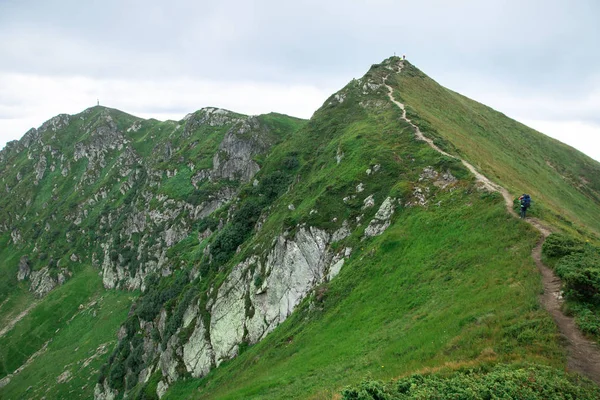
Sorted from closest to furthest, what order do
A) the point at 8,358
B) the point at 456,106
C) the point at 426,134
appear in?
the point at 426,134 → the point at 456,106 → the point at 8,358

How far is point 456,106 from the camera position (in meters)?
89.4

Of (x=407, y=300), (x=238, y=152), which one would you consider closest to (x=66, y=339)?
(x=238, y=152)

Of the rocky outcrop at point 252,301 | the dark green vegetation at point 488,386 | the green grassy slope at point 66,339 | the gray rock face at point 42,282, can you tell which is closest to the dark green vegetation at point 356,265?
the dark green vegetation at point 488,386

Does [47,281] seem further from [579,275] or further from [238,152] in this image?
[579,275]

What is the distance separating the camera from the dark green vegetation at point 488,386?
38.3 ft

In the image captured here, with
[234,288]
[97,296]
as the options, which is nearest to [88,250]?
[97,296]

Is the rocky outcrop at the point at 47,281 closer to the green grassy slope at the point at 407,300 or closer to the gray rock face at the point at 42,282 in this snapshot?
the gray rock face at the point at 42,282

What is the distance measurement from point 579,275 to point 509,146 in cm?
7679

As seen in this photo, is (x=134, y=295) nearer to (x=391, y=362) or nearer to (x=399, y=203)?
(x=399, y=203)

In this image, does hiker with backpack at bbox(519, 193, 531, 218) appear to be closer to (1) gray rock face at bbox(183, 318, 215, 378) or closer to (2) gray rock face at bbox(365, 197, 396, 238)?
(2) gray rock face at bbox(365, 197, 396, 238)

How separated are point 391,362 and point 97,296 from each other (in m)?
144

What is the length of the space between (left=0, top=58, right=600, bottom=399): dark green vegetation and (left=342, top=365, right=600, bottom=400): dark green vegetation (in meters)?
0.07

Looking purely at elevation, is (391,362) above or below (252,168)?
below

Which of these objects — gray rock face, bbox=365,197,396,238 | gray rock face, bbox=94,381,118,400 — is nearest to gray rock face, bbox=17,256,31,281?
gray rock face, bbox=94,381,118,400
